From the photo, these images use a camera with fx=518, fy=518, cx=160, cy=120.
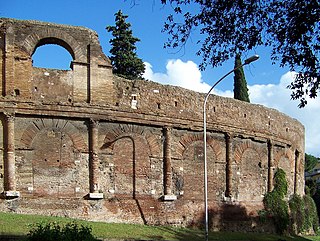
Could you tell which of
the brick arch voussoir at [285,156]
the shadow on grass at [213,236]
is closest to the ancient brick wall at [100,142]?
the shadow on grass at [213,236]

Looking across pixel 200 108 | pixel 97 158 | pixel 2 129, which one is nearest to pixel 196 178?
pixel 200 108

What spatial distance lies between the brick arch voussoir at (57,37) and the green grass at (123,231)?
6.32 meters

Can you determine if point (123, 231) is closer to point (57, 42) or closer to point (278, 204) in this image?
point (57, 42)

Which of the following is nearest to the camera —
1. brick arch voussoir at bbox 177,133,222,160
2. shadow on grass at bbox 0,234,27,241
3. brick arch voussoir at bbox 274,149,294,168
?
shadow on grass at bbox 0,234,27,241

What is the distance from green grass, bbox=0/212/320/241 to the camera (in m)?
16.0

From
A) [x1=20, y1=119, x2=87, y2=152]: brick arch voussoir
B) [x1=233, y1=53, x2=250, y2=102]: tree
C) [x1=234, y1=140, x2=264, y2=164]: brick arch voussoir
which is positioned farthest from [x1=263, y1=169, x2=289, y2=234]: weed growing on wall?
[x1=20, y1=119, x2=87, y2=152]: brick arch voussoir

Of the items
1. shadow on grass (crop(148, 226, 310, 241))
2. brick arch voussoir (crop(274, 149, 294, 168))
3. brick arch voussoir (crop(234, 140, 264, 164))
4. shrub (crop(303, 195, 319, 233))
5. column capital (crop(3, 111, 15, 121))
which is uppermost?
column capital (crop(3, 111, 15, 121))

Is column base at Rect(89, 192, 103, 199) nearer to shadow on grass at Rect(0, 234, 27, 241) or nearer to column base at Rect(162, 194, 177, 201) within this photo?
column base at Rect(162, 194, 177, 201)

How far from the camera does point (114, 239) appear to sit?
1669 cm

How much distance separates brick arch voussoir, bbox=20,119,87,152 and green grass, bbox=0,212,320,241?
9.50 feet

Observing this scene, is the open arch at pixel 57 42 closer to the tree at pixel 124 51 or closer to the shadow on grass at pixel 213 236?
the shadow on grass at pixel 213 236

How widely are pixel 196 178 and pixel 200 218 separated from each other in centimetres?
178

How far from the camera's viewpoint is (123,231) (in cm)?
1836

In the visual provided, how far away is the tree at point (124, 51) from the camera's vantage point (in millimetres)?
37562
